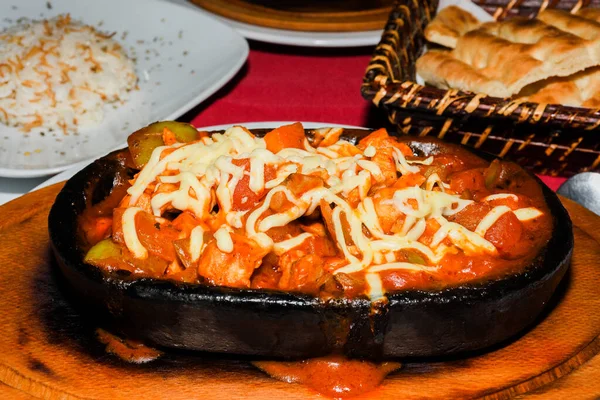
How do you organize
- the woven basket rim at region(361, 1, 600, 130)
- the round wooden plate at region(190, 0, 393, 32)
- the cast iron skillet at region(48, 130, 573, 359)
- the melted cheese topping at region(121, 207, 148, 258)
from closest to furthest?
the cast iron skillet at region(48, 130, 573, 359), the melted cheese topping at region(121, 207, 148, 258), the woven basket rim at region(361, 1, 600, 130), the round wooden plate at region(190, 0, 393, 32)

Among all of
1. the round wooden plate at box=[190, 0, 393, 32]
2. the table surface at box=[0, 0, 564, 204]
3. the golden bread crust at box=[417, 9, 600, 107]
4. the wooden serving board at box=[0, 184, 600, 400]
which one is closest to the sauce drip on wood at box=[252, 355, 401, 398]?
the wooden serving board at box=[0, 184, 600, 400]

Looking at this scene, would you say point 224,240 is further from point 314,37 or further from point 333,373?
point 314,37

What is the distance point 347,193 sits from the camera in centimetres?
176

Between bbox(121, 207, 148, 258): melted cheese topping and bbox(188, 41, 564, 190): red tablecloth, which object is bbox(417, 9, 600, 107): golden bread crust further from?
bbox(121, 207, 148, 258): melted cheese topping

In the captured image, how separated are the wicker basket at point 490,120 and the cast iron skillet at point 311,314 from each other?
0.71 metres

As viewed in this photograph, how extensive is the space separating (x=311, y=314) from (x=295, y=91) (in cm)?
201

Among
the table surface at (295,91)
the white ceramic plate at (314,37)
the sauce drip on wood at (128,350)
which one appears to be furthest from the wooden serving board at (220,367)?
the white ceramic plate at (314,37)

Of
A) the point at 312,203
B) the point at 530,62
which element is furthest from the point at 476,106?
the point at 312,203

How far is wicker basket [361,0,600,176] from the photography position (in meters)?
2.37

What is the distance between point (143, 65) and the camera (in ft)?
12.0

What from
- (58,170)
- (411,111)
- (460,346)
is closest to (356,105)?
(411,111)

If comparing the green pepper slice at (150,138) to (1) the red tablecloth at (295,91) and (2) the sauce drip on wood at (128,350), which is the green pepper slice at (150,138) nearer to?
(2) the sauce drip on wood at (128,350)

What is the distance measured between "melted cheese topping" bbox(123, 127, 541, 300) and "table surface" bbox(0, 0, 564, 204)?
1347 mm

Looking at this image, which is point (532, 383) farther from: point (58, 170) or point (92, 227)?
point (58, 170)
